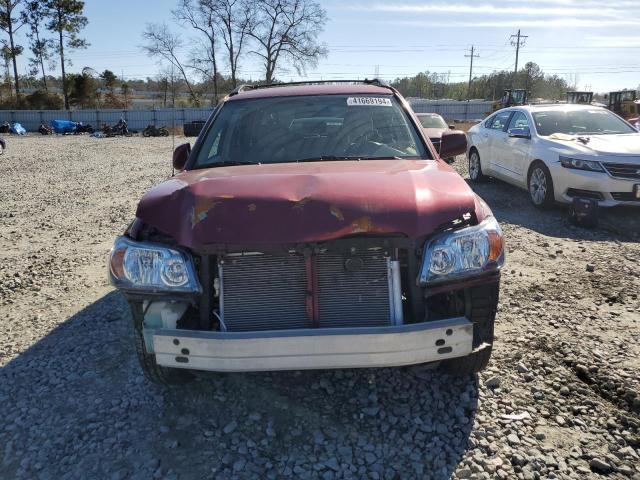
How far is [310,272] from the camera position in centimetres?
260

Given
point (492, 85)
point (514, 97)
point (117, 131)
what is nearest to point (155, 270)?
point (514, 97)

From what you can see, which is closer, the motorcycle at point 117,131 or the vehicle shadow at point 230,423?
the vehicle shadow at point 230,423

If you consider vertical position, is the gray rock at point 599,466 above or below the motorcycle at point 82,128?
below

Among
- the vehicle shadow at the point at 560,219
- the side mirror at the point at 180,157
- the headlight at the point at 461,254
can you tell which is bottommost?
the vehicle shadow at the point at 560,219

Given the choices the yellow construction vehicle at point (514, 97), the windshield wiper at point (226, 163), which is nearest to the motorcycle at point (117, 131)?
the yellow construction vehicle at point (514, 97)

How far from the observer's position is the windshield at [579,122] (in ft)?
27.0

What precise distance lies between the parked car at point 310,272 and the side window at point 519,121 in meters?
6.67

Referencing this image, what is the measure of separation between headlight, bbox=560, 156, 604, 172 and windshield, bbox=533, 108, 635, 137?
3.29 feet

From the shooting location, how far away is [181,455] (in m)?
2.56

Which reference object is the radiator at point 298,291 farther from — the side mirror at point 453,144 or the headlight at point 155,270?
the side mirror at point 453,144

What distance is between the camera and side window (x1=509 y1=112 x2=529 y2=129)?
880cm

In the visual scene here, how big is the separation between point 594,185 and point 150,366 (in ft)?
21.0

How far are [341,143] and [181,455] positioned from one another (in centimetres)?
222

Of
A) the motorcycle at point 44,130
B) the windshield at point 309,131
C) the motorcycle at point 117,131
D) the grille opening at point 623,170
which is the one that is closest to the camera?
the windshield at point 309,131
